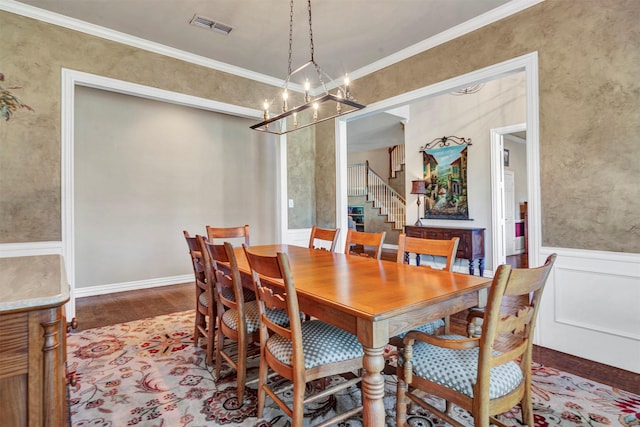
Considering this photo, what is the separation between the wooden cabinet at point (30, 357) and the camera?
905 mm

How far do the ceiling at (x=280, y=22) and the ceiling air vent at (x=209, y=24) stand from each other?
0.05m

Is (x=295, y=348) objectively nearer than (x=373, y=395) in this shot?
No

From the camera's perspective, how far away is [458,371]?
1.29m

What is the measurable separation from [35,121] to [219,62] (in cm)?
198

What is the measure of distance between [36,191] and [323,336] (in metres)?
2.98

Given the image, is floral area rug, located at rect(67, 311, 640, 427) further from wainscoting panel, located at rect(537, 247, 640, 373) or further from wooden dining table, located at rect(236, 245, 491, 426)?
wooden dining table, located at rect(236, 245, 491, 426)

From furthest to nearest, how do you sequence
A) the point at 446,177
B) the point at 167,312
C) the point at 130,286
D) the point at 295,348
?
the point at 446,177
the point at 130,286
the point at 167,312
the point at 295,348

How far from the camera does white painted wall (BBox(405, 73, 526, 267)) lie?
481 centimetres

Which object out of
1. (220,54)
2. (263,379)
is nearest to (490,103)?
(220,54)

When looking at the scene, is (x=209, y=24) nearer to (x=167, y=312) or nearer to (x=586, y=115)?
(x=167, y=312)

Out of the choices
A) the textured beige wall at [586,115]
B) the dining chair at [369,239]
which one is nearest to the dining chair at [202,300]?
the dining chair at [369,239]

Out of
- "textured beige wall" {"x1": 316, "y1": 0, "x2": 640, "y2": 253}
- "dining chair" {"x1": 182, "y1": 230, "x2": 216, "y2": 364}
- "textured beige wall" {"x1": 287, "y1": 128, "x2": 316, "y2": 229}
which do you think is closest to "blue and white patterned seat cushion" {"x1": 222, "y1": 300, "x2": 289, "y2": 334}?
"dining chair" {"x1": 182, "y1": 230, "x2": 216, "y2": 364}

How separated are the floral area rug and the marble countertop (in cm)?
92

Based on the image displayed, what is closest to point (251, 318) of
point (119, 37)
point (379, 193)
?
point (119, 37)
